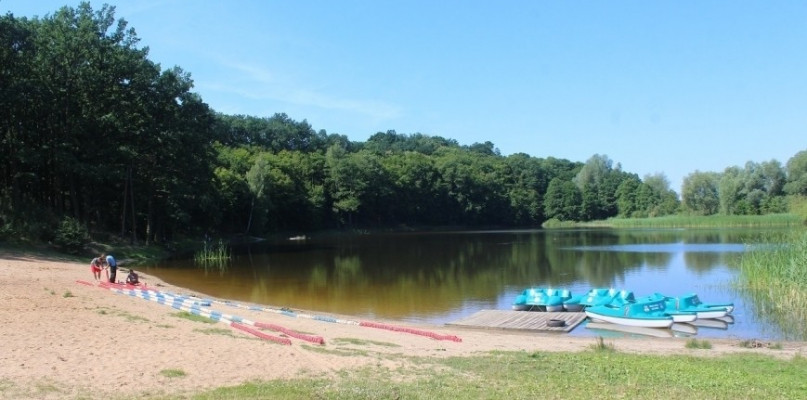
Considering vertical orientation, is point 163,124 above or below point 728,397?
above

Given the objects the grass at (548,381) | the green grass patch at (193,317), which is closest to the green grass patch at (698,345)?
the grass at (548,381)

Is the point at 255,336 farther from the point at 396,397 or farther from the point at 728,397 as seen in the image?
the point at 728,397

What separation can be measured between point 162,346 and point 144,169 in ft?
131

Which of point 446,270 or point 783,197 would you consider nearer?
point 446,270

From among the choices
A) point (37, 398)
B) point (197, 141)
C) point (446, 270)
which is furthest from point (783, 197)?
point (37, 398)

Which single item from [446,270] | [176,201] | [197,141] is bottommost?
[446,270]

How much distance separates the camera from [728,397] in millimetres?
8781

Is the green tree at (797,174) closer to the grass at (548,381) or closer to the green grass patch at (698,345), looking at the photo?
the green grass patch at (698,345)

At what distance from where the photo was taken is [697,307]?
73.6 feet

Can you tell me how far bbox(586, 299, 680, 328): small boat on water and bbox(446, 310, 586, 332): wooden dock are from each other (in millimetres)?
738

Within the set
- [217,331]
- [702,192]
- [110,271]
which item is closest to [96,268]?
[110,271]

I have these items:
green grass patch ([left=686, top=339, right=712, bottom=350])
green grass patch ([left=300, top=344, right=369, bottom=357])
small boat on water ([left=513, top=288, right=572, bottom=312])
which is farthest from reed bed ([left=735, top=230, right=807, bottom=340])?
green grass patch ([left=300, top=344, right=369, bottom=357])

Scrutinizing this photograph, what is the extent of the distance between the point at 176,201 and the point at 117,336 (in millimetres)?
42534

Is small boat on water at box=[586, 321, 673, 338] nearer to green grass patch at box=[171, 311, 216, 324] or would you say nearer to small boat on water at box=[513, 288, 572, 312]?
small boat on water at box=[513, 288, 572, 312]
